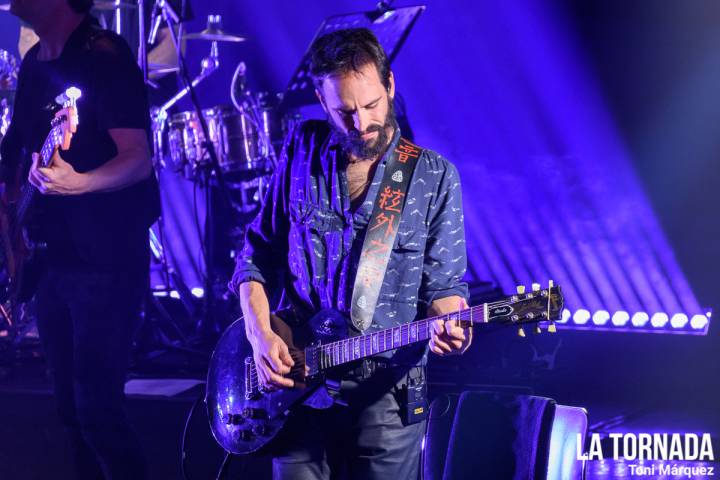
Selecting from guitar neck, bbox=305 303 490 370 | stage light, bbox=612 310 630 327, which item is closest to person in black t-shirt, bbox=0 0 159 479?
guitar neck, bbox=305 303 490 370

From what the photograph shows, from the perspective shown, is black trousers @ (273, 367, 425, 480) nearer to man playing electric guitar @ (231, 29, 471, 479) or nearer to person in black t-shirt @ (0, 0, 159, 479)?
man playing electric guitar @ (231, 29, 471, 479)

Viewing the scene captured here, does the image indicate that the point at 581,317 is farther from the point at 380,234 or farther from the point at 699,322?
the point at 380,234

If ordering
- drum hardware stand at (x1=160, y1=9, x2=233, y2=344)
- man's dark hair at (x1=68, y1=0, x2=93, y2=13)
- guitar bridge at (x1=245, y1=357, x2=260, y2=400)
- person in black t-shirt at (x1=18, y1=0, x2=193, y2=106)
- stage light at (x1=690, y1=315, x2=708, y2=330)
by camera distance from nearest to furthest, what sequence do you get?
guitar bridge at (x1=245, y1=357, x2=260, y2=400) → man's dark hair at (x1=68, y1=0, x2=93, y2=13) → drum hardware stand at (x1=160, y1=9, x2=233, y2=344) → stage light at (x1=690, y1=315, x2=708, y2=330) → person in black t-shirt at (x1=18, y1=0, x2=193, y2=106)

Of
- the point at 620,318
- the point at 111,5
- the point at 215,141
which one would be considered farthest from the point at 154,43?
the point at 620,318

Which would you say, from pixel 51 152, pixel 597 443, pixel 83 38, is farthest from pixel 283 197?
pixel 597 443

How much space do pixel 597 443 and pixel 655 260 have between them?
2.10 m

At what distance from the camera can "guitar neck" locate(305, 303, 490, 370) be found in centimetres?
241

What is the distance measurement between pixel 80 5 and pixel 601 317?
420cm

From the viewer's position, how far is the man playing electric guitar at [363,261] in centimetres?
252

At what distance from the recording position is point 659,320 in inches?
231

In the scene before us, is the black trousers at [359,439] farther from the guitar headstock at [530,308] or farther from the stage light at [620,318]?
the stage light at [620,318]

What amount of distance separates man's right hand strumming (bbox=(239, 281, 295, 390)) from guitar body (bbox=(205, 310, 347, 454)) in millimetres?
43

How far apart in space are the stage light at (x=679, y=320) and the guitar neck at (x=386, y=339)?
3.91 m

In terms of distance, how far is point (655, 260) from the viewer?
5.94 m
